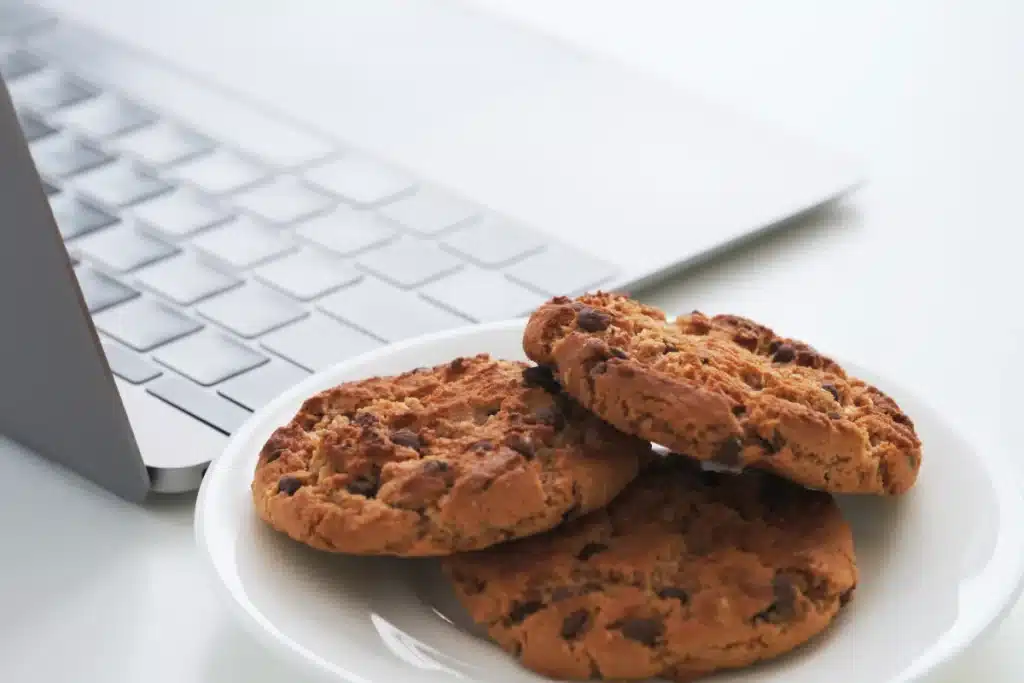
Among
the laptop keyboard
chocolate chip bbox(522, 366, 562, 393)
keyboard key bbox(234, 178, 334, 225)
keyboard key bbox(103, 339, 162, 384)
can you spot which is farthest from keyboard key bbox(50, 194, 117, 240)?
chocolate chip bbox(522, 366, 562, 393)

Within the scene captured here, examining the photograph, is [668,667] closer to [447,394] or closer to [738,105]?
[447,394]

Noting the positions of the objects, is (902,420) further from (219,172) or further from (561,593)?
(219,172)

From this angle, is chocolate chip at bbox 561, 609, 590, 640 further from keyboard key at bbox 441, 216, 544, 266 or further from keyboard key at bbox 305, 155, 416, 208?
keyboard key at bbox 305, 155, 416, 208

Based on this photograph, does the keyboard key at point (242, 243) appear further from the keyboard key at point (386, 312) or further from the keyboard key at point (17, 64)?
the keyboard key at point (17, 64)

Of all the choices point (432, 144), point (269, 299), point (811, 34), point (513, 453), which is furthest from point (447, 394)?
point (811, 34)

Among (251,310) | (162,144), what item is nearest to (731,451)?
(251,310)

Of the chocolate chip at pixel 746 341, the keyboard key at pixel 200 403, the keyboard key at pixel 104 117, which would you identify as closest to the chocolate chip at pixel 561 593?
the chocolate chip at pixel 746 341
